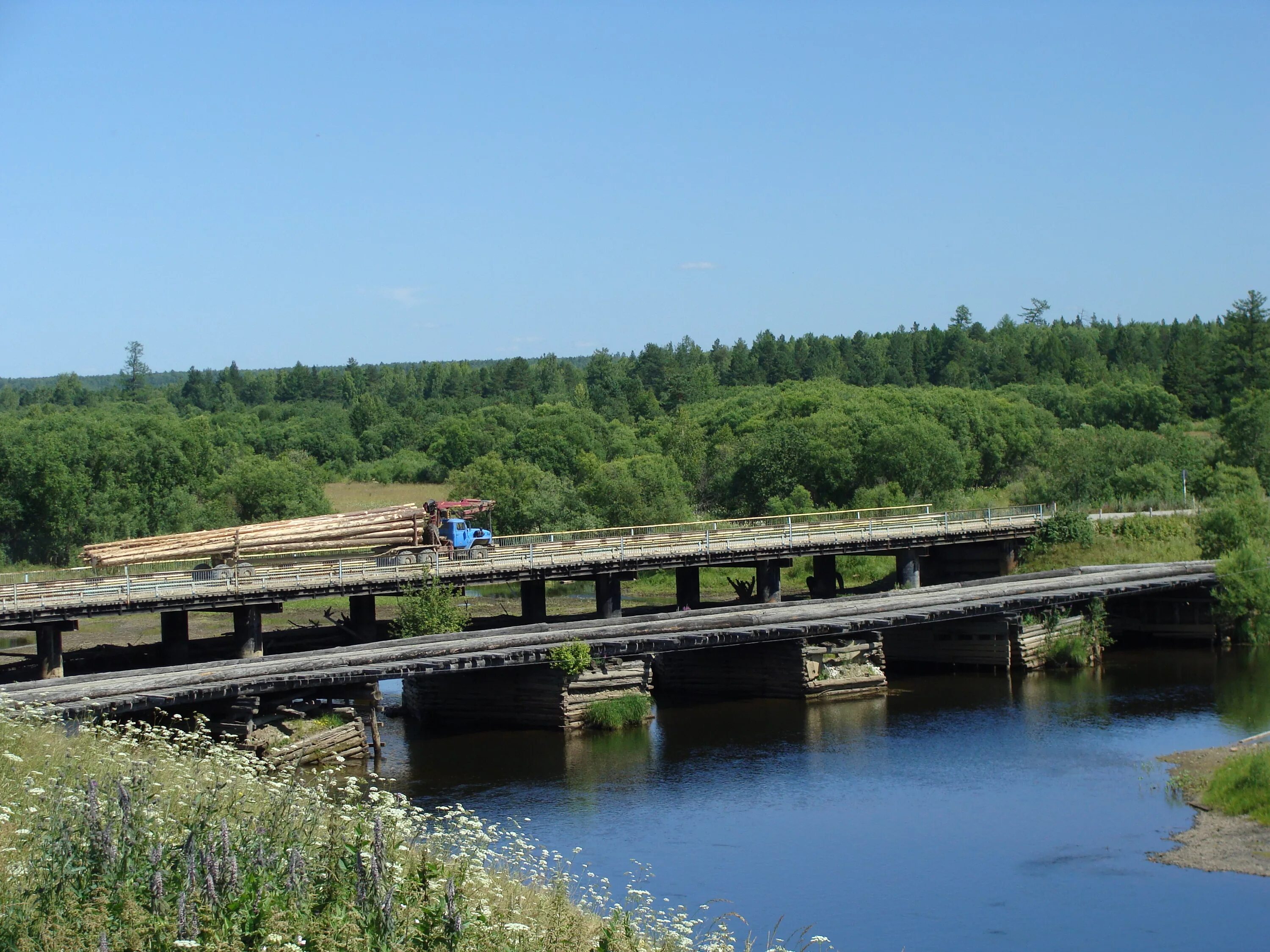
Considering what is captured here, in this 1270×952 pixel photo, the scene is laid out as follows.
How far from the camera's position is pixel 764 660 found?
4803 cm

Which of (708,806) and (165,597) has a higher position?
(165,597)

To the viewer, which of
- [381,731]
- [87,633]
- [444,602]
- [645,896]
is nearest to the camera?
[645,896]

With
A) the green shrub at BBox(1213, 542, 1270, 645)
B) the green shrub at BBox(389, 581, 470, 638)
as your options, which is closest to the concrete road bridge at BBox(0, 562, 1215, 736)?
the green shrub at BBox(1213, 542, 1270, 645)

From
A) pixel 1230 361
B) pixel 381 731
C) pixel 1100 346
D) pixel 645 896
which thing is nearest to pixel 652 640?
pixel 381 731

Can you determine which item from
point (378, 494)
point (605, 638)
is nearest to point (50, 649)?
point (605, 638)

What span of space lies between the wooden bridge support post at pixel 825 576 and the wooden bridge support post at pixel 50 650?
3609 cm

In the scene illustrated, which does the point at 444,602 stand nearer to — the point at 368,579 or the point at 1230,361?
the point at 368,579

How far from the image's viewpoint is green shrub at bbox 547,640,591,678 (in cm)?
4169

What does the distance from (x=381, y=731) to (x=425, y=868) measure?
29357 mm

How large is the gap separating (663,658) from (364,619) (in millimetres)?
12784

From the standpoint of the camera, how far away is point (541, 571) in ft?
183

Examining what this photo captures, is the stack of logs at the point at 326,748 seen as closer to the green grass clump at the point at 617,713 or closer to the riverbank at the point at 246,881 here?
the green grass clump at the point at 617,713

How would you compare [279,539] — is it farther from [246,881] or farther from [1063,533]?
[1063,533]

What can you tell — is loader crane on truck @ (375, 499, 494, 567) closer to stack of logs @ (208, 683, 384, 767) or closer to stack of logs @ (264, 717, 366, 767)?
stack of logs @ (208, 683, 384, 767)
